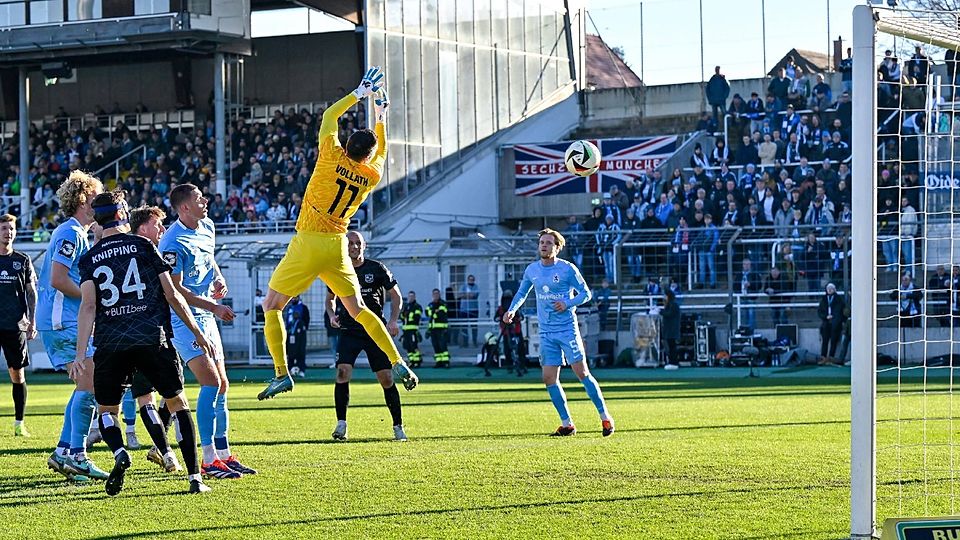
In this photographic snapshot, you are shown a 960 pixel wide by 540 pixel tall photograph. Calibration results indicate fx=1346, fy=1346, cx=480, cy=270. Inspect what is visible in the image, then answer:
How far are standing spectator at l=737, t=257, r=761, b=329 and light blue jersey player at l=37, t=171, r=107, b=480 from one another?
64.8 ft

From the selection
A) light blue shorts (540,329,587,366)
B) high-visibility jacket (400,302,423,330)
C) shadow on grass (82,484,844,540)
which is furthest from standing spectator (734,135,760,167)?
shadow on grass (82,484,844,540)

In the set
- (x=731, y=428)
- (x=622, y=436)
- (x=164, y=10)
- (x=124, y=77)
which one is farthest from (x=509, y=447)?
(x=124, y=77)

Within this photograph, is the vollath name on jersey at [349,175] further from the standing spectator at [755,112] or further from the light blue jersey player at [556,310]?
the standing spectator at [755,112]

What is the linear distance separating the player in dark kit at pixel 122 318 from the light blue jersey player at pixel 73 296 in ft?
1.41

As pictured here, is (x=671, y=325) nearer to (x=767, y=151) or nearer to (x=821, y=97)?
(x=767, y=151)

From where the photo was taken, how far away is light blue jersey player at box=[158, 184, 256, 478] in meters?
Result: 10.3

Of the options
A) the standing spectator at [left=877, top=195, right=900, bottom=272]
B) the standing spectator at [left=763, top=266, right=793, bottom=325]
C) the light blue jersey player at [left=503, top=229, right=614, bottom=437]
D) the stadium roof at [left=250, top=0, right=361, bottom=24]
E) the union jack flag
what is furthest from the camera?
the union jack flag

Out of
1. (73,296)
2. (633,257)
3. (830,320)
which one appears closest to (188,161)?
(633,257)

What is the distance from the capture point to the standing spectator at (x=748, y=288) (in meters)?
29.2

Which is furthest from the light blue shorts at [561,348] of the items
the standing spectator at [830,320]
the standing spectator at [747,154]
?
the standing spectator at [747,154]

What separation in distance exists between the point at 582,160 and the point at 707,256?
25.5ft

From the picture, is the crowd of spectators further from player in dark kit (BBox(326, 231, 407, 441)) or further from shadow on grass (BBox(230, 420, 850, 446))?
shadow on grass (BBox(230, 420, 850, 446))

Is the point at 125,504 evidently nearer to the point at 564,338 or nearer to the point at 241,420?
the point at 564,338

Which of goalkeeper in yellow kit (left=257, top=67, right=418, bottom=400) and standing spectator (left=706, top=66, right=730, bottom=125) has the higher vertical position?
standing spectator (left=706, top=66, right=730, bottom=125)
